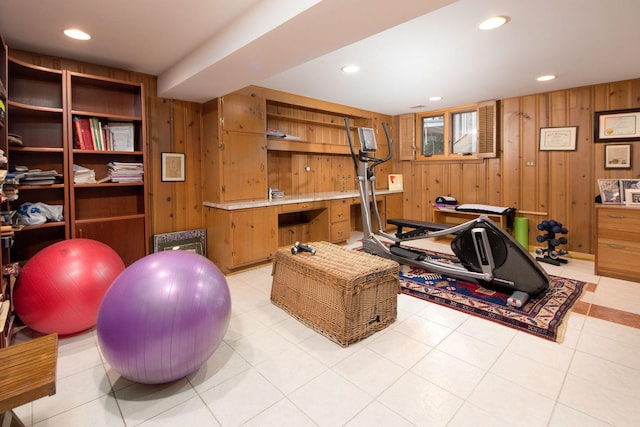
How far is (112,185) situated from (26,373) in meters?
2.31

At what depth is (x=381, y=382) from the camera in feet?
6.32

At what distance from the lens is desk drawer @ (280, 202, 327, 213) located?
173 inches

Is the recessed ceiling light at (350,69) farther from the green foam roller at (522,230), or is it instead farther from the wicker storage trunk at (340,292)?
the green foam roller at (522,230)

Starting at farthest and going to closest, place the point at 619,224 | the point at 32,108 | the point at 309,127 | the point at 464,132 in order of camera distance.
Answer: the point at 464,132
the point at 309,127
the point at 619,224
the point at 32,108

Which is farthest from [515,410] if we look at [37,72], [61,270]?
[37,72]

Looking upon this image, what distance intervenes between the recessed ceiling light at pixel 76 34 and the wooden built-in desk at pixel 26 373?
243 cm

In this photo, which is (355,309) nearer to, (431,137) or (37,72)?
(37,72)

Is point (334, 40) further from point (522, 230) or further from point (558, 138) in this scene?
point (522, 230)

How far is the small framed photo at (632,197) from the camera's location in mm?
3572

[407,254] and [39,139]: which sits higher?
[39,139]

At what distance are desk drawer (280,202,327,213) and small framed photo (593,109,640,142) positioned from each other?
3.76 metres

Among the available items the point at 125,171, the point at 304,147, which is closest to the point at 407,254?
the point at 304,147

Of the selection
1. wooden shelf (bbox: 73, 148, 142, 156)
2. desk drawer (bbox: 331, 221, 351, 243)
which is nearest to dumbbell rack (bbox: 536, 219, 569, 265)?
desk drawer (bbox: 331, 221, 351, 243)

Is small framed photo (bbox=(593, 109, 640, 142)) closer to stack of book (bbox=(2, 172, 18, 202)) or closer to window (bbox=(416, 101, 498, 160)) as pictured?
window (bbox=(416, 101, 498, 160))
